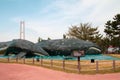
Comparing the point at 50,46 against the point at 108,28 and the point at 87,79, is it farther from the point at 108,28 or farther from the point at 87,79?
the point at 87,79

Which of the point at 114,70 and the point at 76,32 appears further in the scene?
the point at 76,32

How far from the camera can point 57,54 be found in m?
54.8

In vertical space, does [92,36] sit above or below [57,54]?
above

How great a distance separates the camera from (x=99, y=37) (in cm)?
8262

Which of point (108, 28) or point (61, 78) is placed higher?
point (108, 28)

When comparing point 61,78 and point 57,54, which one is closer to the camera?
point 61,78

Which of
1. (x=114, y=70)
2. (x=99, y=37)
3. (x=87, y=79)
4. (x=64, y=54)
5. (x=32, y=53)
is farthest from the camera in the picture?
(x=99, y=37)

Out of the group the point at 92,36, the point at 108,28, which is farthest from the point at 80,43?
the point at 92,36

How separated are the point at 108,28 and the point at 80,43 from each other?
61.4 feet

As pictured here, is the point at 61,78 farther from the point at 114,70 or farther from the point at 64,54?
the point at 64,54

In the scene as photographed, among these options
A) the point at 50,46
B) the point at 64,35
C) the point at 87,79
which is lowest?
the point at 87,79

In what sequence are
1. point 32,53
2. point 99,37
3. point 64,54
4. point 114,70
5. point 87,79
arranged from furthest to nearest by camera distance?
1. point 99,37
2. point 64,54
3. point 32,53
4. point 114,70
5. point 87,79

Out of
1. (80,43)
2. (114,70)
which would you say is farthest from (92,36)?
(114,70)

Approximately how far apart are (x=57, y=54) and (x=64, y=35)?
108 ft
